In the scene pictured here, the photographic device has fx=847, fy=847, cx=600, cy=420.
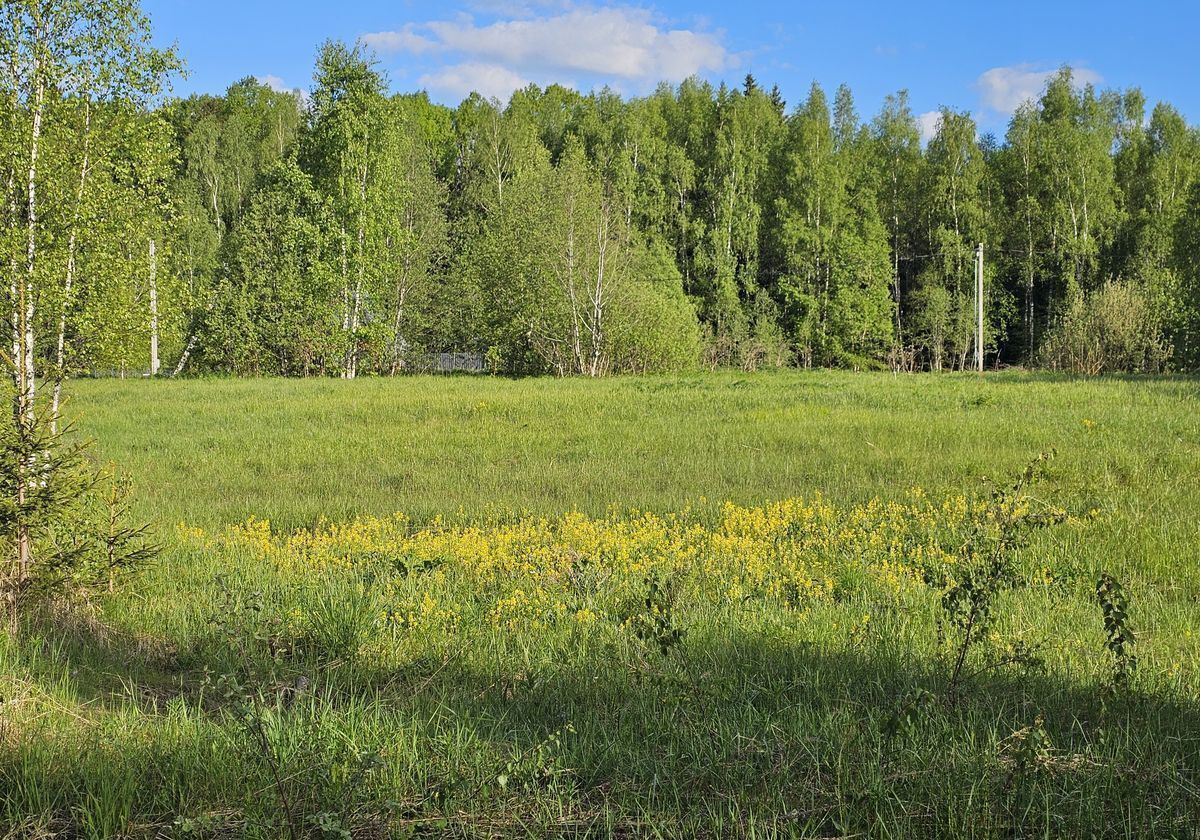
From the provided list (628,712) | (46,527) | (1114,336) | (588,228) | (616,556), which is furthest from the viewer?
(588,228)

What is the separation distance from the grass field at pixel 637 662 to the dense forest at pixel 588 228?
219 inches

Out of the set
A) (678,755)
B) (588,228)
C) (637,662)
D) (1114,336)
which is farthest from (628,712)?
(1114,336)

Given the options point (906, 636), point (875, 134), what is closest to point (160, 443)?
point (906, 636)

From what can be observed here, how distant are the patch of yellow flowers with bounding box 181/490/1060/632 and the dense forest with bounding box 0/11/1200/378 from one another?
251 inches

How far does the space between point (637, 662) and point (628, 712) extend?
710 millimetres

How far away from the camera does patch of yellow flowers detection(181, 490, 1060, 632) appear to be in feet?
20.0

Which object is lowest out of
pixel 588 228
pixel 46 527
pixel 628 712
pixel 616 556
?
pixel 628 712

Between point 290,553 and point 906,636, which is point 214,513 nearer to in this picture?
point 290,553

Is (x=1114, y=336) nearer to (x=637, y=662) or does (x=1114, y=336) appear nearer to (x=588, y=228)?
(x=588, y=228)

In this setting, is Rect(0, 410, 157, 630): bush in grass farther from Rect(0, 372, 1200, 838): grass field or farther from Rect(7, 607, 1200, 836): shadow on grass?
Rect(7, 607, 1200, 836): shadow on grass

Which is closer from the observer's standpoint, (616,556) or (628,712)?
(628,712)

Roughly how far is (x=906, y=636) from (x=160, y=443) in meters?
15.2

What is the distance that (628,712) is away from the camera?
3.97m

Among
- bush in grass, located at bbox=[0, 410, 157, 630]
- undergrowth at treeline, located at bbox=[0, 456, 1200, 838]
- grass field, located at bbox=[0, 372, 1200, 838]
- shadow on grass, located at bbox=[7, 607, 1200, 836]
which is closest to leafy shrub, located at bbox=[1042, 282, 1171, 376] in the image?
grass field, located at bbox=[0, 372, 1200, 838]
